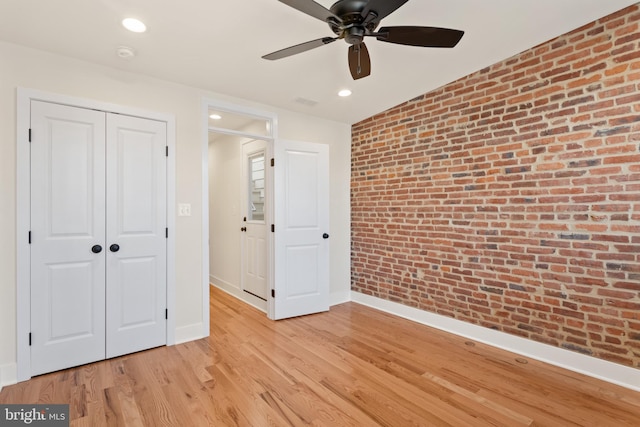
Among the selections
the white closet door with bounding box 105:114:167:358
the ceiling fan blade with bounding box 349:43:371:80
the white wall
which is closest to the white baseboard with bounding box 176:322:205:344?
the white wall

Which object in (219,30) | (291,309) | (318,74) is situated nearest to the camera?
(219,30)

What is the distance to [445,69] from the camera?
3113 millimetres

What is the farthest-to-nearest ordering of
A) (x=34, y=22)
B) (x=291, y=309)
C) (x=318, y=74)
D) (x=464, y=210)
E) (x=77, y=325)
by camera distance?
(x=291, y=309)
(x=464, y=210)
(x=318, y=74)
(x=77, y=325)
(x=34, y=22)

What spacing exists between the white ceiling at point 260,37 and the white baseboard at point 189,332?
2378 mm

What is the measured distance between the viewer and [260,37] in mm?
2451

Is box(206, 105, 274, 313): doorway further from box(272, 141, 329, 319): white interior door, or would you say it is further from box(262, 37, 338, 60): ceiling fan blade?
box(262, 37, 338, 60): ceiling fan blade

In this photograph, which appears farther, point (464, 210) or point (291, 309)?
point (291, 309)

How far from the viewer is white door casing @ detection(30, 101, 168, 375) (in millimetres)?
2508

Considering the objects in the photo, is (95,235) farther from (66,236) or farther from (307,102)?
(307,102)

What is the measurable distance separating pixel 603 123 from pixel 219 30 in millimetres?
2946

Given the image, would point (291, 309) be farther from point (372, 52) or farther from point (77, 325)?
point (372, 52)

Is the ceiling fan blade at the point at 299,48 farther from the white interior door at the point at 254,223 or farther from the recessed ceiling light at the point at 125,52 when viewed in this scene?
the white interior door at the point at 254,223

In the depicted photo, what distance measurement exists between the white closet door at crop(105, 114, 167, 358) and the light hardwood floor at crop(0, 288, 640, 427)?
0.79 ft

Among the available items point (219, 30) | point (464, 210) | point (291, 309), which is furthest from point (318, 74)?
point (291, 309)
